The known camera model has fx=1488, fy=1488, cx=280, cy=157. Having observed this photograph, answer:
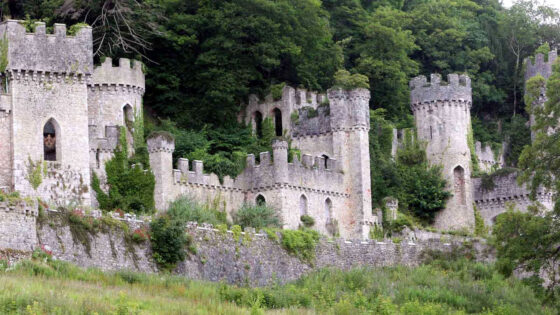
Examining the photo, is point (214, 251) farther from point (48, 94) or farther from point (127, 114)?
point (127, 114)

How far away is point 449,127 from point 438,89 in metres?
2.03

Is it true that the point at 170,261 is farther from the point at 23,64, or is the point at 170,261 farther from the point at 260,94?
the point at 260,94

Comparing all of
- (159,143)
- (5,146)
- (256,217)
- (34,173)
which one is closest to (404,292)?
(256,217)

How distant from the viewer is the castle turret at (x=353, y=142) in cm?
7012

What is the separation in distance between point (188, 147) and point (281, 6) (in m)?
9.86

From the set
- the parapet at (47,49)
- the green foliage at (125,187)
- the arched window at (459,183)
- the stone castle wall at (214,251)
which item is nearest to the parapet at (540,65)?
the arched window at (459,183)

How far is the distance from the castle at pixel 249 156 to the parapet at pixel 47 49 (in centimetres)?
4

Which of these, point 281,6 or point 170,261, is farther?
point 281,6

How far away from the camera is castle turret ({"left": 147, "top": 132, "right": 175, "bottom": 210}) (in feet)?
209

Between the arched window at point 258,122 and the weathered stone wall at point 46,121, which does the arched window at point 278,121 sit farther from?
the weathered stone wall at point 46,121

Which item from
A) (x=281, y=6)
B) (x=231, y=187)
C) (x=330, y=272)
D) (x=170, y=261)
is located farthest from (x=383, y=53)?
(x=170, y=261)

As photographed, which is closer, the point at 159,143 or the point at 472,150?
the point at 159,143

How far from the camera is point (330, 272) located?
194 ft

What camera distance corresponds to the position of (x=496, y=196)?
75.6 metres
